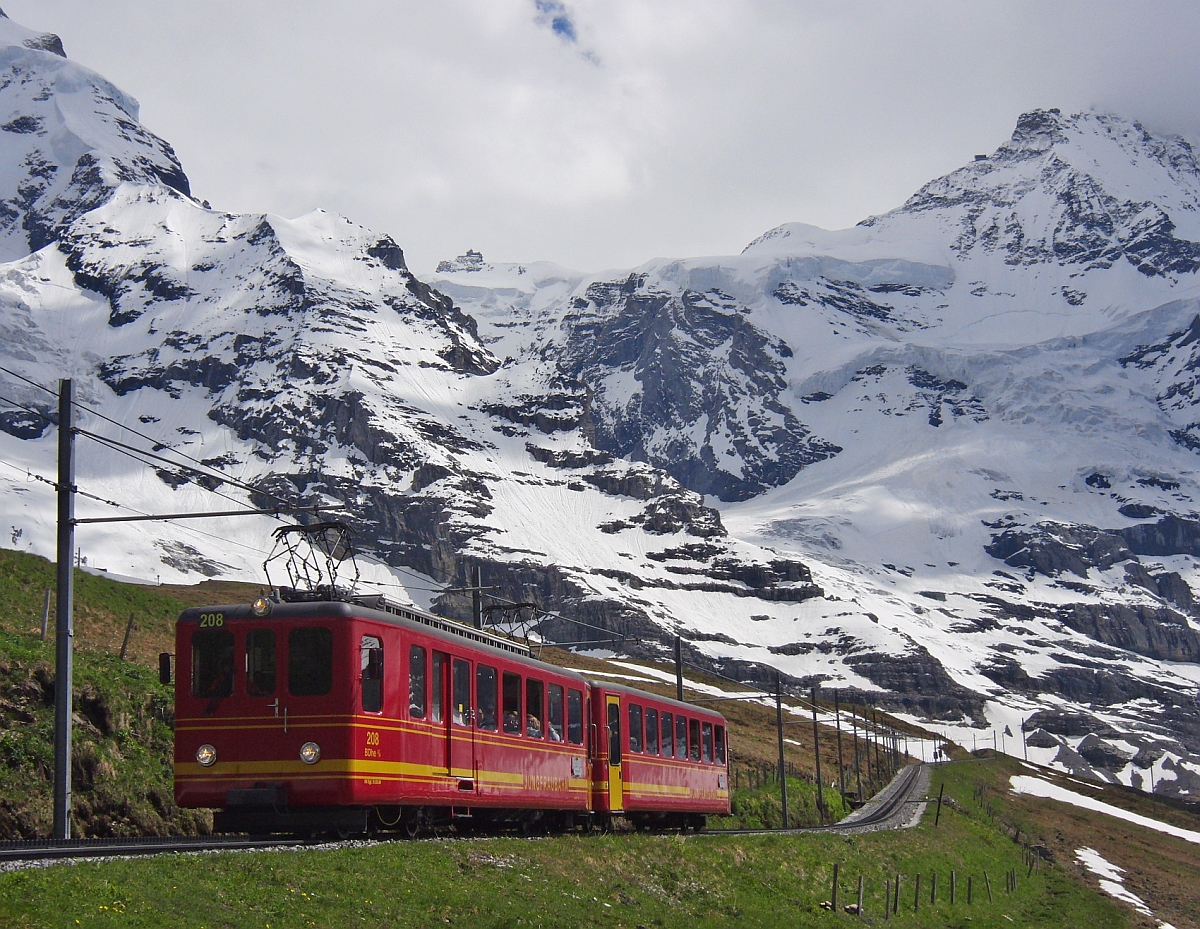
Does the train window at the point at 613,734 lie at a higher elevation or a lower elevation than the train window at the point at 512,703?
lower

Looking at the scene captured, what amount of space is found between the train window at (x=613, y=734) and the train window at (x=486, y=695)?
8.07 m

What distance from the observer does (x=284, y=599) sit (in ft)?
84.3

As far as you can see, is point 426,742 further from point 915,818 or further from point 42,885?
point 915,818

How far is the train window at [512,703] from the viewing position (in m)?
30.1

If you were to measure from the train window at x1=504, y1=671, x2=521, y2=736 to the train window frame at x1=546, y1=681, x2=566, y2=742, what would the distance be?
2.03 metres

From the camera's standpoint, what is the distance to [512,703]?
3050cm

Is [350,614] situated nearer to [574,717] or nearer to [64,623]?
[64,623]

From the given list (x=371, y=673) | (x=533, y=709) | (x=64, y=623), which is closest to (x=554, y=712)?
(x=533, y=709)

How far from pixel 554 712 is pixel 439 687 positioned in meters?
Result: 7.00

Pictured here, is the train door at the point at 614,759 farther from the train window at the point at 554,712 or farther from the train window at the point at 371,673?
the train window at the point at 371,673

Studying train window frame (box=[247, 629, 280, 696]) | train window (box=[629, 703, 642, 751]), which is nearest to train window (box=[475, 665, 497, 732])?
train window frame (box=[247, 629, 280, 696])

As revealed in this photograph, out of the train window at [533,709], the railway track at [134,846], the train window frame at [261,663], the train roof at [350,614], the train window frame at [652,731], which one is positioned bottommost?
the railway track at [134,846]

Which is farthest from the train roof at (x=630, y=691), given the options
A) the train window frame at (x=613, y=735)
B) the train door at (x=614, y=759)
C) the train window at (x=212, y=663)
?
the train window at (x=212, y=663)

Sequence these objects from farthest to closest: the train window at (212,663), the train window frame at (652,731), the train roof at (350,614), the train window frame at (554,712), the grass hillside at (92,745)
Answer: the train window frame at (652,731) → the train window frame at (554,712) → the grass hillside at (92,745) → the train window at (212,663) → the train roof at (350,614)
